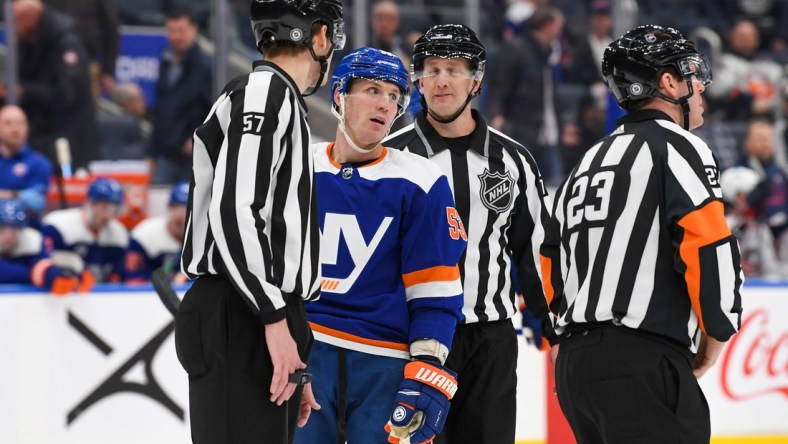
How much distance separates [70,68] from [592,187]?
14.1 feet

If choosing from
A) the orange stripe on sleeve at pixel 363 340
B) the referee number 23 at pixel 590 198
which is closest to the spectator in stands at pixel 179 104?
the orange stripe on sleeve at pixel 363 340

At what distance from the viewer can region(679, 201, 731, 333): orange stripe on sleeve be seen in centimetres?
238

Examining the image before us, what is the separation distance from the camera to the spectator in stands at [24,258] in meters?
4.75

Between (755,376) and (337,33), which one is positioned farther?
(755,376)

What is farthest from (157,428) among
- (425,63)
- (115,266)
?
(425,63)

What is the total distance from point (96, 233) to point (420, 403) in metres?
3.72

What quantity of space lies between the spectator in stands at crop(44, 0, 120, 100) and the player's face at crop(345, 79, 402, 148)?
398 centimetres

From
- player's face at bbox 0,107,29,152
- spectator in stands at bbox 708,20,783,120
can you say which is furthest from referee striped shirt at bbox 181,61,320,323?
spectator in stands at bbox 708,20,783,120

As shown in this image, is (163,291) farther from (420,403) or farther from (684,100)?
(684,100)

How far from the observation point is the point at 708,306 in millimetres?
2398

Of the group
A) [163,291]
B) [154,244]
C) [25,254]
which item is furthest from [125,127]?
[163,291]

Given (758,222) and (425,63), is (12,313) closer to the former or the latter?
(425,63)

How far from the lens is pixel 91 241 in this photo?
5.80m

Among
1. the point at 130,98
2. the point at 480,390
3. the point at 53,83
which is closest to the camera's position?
the point at 480,390
